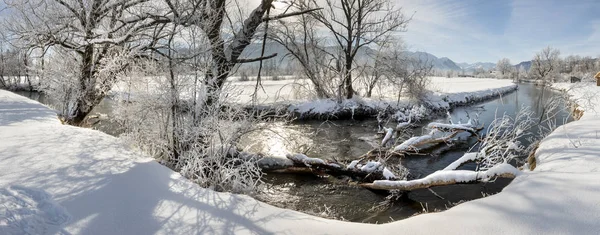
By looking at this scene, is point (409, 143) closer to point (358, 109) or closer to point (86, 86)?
point (358, 109)

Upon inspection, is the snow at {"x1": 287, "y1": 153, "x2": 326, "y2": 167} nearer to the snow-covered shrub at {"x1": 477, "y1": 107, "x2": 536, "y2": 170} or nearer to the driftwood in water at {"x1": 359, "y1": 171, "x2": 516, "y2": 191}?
the driftwood in water at {"x1": 359, "y1": 171, "x2": 516, "y2": 191}

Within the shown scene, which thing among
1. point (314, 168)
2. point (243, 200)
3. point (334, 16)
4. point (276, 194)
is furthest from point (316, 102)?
point (243, 200)

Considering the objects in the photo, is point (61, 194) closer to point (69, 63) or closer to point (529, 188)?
point (529, 188)

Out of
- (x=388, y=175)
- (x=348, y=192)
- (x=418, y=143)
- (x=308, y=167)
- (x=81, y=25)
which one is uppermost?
(x=81, y=25)

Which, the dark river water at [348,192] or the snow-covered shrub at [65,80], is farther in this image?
the snow-covered shrub at [65,80]

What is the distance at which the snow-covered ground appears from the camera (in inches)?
120

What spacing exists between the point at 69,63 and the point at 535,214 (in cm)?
1260

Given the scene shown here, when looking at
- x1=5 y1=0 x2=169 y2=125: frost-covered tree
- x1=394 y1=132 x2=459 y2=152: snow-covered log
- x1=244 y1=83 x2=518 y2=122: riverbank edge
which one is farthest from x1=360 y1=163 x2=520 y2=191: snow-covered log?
x1=244 y1=83 x2=518 y2=122: riverbank edge

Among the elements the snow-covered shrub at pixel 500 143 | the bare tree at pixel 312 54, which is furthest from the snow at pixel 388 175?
the bare tree at pixel 312 54

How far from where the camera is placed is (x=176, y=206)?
148 inches

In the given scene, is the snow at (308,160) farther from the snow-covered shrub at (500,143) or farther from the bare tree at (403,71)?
the bare tree at (403,71)

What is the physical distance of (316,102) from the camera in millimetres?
18219

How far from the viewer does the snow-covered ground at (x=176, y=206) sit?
10.0 feet

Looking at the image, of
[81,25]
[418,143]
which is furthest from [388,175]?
[81,25]
